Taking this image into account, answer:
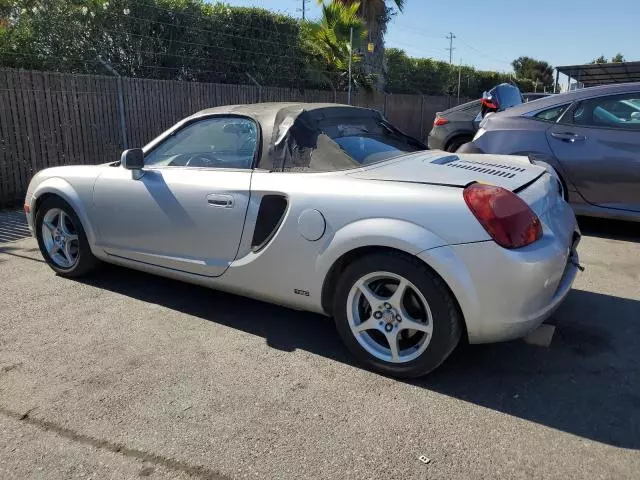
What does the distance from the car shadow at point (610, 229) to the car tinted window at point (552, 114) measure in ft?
4.47

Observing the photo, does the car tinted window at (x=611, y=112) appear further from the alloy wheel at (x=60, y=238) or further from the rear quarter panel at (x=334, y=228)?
the alloy wheel at (x=60, y=238)

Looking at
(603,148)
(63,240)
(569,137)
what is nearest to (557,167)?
(569,137)

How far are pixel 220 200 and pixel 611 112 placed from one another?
434 cm

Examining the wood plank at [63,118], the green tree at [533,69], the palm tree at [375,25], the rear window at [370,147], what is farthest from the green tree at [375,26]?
the green tree at [533,69]

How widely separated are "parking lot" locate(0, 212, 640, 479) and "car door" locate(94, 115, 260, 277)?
18.6 inches

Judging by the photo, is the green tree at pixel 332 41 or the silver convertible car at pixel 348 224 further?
the green tree at pixel 332 41

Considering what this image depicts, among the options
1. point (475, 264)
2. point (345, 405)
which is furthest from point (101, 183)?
point (475, 264)

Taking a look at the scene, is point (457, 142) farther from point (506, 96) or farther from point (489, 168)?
point (489, 168)

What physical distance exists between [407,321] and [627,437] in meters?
1.11

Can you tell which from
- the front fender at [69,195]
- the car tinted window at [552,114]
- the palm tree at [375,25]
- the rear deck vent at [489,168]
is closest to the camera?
the rear deck vent at [489,168]

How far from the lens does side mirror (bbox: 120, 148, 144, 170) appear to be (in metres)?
3.78

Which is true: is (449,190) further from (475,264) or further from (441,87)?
(441,87)

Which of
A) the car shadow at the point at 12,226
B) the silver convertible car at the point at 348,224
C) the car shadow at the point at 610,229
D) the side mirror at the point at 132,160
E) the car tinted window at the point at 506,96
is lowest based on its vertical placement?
the car shadow at the point at 610,229

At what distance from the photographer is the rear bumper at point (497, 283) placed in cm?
259
